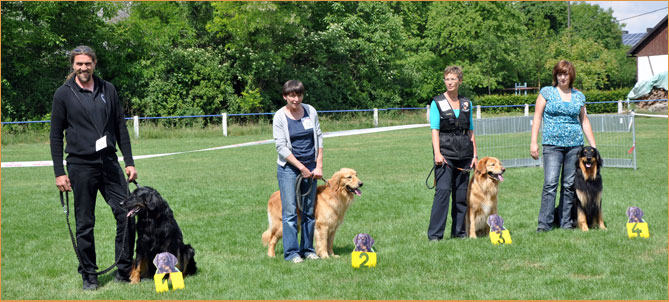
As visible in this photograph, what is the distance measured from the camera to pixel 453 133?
681cm

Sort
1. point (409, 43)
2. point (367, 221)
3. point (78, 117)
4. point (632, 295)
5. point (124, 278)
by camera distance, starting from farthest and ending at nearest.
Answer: point (409, 43) < point (367, 221) < point (124, 278) < point (78, 117) < point (632, 295)

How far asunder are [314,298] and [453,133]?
2.61m

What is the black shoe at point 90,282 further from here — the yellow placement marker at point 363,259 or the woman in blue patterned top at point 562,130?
the woman in blue patterned top at point 562,130

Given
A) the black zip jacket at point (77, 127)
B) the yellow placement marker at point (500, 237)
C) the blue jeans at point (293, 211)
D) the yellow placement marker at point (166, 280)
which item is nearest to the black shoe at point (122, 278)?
the yellow placement marker at point (166, 280)

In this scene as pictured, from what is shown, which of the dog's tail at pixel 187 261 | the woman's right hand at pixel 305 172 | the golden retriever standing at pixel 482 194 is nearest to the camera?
the dog's tail at pixel 187 261

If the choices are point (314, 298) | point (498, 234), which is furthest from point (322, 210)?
point (498, 234)

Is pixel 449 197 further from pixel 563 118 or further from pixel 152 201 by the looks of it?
pixel 152 201

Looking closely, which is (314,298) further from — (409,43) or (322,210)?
(409,43)

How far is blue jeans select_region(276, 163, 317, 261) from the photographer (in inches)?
241

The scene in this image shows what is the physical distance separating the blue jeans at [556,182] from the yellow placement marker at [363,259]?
250 centimetres

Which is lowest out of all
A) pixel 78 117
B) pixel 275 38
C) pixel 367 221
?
pixel 367 221

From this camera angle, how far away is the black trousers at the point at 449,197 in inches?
272

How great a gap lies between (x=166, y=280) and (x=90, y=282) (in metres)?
0.74

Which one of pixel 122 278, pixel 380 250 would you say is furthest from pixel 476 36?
pixel 122 278
